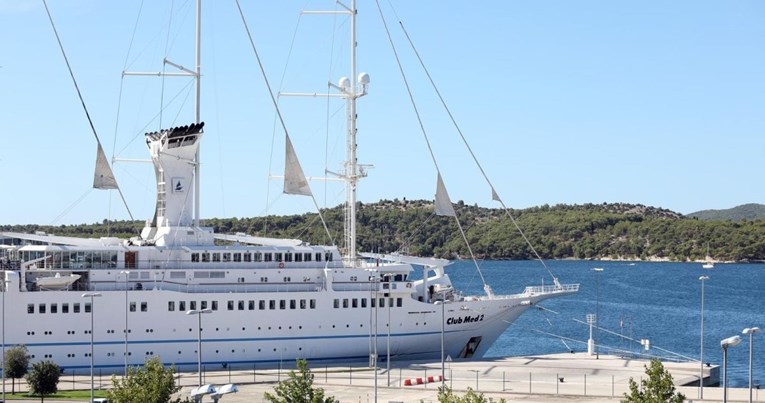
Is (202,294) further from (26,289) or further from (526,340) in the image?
(526,340)

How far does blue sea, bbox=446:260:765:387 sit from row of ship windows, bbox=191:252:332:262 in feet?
40.5

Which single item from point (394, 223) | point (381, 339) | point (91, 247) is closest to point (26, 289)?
point (91, 247)

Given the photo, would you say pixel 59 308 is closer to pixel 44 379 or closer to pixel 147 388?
pixel 44 379

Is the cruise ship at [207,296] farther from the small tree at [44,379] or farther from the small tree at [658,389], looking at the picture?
the small tree at [658,389]

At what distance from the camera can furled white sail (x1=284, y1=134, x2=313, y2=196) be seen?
52500 millimetres

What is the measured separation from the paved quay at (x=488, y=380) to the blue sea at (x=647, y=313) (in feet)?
23.1

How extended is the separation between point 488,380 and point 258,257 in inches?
445

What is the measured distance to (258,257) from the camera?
51.6 m

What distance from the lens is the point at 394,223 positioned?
176m

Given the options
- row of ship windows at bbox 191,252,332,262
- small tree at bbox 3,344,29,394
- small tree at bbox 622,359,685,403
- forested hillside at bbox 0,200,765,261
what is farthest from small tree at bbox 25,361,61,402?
forested hillside at bbox 0,200,765,261

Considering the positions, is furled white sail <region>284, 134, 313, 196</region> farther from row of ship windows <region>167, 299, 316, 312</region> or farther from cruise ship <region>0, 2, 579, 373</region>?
row of ship windows <region>167, 299, 316, 312</region>

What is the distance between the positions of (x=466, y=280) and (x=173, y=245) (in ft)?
308

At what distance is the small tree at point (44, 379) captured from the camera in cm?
4050

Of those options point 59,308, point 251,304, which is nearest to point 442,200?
point 251,304
